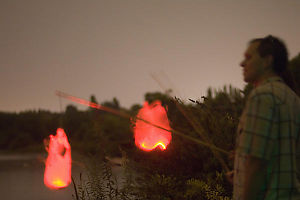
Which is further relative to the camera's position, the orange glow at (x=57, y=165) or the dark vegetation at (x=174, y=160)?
the orange glow at (x=57, y=165)

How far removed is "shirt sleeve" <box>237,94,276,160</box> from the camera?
60.1 inches

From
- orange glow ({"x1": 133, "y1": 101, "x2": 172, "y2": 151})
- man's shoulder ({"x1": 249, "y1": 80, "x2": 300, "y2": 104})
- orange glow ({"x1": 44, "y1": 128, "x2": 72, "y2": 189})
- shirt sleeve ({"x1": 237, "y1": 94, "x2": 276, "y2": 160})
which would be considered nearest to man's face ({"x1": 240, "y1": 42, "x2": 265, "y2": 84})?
man's shoulder ({"x1": 249, "y1": 80, "x2": 300, "y2": 104})

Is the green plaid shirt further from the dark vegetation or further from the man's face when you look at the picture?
the dark vegetation

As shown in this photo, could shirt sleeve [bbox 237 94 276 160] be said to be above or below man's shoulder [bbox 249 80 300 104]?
below

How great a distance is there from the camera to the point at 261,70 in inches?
68.8

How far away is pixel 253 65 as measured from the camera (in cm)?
176

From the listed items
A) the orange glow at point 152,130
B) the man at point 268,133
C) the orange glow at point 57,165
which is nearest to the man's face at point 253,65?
the man at point 268,133

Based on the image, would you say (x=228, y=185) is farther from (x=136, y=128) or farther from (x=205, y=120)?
(x=136, y=128)

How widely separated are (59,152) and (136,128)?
73.4 inches

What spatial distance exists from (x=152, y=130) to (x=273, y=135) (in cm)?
252

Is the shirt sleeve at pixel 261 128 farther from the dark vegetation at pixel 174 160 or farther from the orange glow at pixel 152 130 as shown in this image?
the orange glow at pixel 152 130

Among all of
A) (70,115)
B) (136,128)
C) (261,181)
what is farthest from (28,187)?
(261,181)

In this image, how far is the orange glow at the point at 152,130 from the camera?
160 inches

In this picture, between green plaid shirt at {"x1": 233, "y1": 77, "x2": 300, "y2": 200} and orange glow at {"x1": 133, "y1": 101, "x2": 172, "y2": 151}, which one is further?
orange glow at {"x1": 133, "y1": 101, "x2": 172, "y2": 151}
